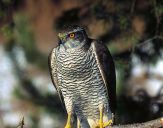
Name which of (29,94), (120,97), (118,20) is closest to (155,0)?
(118,20)

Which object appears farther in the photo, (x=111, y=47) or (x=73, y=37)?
(x=111, y=47)

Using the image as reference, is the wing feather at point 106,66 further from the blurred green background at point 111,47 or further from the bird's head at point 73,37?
the blurred green background at point 111,47

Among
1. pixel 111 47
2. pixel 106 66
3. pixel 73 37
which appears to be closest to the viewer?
pixel 73 37

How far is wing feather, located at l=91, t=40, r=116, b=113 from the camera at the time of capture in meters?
6.30

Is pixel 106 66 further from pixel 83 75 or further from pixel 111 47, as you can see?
pixel 111 47

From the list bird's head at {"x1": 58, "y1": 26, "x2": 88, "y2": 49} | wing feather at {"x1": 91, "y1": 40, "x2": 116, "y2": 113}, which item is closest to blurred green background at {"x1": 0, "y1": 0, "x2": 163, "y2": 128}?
wing feather at {"x1": 91, "y1": 40, "x2": 116, "y2": 113}

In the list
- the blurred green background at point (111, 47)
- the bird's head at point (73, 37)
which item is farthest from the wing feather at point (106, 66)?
the blurred green background at point (111, 47)

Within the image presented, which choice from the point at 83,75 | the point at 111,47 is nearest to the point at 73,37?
the point at 83,75

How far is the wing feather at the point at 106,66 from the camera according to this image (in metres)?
6.30

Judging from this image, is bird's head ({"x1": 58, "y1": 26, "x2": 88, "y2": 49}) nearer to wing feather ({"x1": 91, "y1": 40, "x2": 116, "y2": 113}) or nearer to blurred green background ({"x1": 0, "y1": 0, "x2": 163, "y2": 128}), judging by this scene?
wing feather ({"x1": 91, "y1": 40, "x2": 116, "y2": 113})

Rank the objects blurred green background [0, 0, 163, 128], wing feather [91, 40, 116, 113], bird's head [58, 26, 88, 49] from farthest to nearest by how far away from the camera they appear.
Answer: blurred green background [0, 0, 163, 128], wing feather [91, 40, 116, 113], bird's head [58, 26, 88, 49]

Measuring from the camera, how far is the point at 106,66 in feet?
20.9

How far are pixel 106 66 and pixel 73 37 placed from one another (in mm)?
427

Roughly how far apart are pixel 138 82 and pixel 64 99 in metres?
5.68
